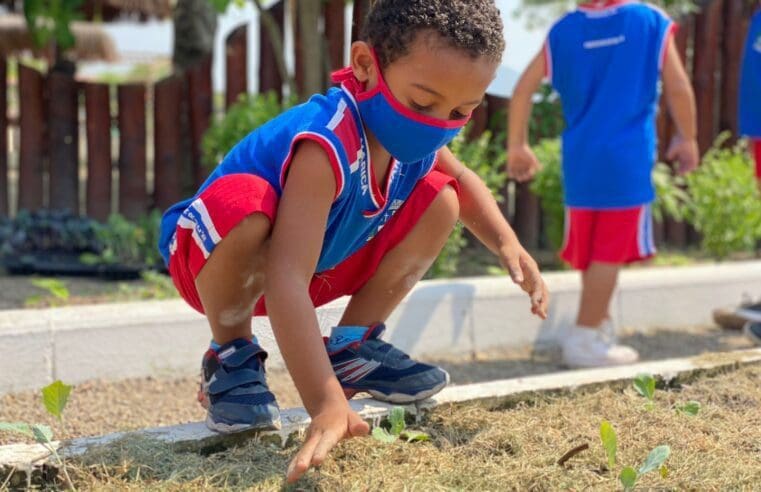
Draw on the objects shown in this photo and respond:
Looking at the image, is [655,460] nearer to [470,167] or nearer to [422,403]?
[422,403]

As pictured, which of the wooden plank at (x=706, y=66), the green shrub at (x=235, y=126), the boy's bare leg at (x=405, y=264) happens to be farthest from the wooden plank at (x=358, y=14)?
the wooden plank at (x=706, y=66)

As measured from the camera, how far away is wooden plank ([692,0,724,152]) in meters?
7.20

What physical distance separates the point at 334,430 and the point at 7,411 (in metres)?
1.59

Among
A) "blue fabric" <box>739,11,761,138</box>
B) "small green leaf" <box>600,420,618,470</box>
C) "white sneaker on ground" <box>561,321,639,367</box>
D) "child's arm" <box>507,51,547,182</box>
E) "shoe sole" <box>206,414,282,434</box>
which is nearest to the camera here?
"small green leaf" <box>600,420,618,470</box>

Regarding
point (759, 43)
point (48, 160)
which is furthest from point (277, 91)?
point (759, 43)

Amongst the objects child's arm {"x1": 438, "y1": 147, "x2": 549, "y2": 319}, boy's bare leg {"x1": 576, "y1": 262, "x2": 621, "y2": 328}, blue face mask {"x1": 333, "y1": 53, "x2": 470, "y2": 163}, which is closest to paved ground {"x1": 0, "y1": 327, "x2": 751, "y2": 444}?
boy's bare leg {"x1": 576, "y1": 262, "x2": 621, "y2": 328}

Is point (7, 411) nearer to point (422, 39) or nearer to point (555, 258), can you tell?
point (422, 39)

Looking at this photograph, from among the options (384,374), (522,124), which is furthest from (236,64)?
(384,374)

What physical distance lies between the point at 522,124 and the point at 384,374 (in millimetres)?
1975

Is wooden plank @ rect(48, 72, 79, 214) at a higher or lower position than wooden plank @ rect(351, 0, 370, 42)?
lower

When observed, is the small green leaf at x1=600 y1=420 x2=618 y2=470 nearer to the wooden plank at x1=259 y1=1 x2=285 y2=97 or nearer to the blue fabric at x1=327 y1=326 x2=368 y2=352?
the blue fabric at x1=327 y1=326 x2=368 y2=352

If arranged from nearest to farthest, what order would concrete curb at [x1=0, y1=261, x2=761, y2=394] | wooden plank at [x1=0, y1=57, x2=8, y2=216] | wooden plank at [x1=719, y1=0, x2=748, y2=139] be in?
concrete curb at [x1=0, y1=261, x2=761, y2=394] < wooden plank at [x1=0, y1=57, x2=8, y2=216] < wooden plank at [x1=719, y1=0, x2=748, y2=139]

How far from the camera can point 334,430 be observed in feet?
6.09

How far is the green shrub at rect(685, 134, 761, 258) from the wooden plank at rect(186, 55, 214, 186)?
10.6 feet
